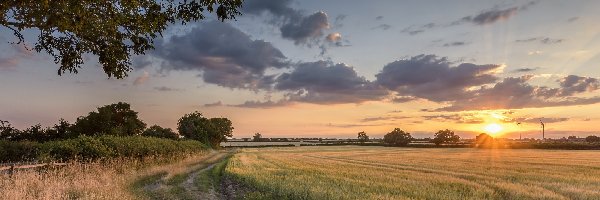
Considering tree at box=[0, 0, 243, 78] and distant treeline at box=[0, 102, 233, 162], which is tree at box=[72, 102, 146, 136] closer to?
distant treeline at box=[0, 102, 233, 162]

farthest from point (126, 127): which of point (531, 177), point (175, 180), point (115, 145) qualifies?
point (531, 177)

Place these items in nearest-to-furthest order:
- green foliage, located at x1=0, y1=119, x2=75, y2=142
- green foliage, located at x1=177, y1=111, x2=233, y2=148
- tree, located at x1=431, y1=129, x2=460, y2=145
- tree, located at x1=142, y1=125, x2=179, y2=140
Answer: green foliage, located at x1=0, y1=119, x2=75, y2=142 → tree, located at x1=142, y1=125, x2=179, y2=140 → green foliage, located at x1=177, y1=111, x2=233, y2=148 → tree, located at x1=431, y1=129, x2=460, y2=145

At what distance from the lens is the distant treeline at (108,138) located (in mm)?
34750

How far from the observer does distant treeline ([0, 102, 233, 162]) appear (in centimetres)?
3475

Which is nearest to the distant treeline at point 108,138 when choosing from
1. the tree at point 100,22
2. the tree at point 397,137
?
the tree at point 100,22

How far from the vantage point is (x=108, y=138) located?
41594mm

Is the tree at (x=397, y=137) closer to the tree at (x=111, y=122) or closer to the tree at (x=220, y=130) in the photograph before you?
the tree at (x=220, y=130)

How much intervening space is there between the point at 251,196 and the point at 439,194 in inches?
301

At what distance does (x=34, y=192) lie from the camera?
59.9 feet

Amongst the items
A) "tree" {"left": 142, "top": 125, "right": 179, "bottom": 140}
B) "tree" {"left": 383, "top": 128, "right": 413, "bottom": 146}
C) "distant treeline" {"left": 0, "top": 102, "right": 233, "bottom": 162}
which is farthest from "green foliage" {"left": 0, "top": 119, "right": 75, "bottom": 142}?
"tree" {"left": 383, "top": 128, "right": 413, "bottom": 146}

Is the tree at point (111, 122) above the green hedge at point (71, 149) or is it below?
above

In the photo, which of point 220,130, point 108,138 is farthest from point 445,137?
point 108,138

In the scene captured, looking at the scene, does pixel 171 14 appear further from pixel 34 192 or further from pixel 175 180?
pixel 175 180

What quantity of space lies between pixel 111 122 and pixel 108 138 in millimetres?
63076
